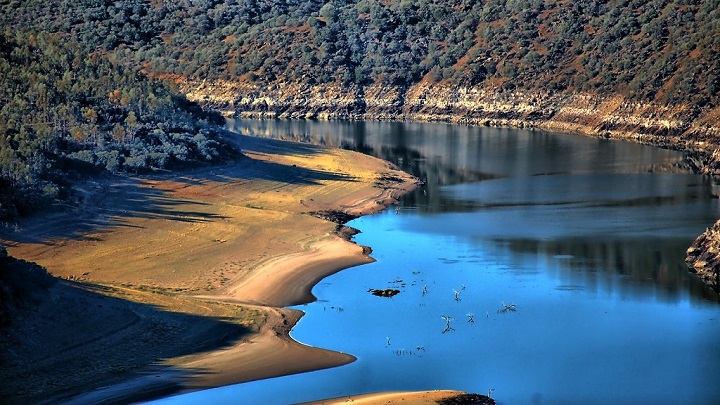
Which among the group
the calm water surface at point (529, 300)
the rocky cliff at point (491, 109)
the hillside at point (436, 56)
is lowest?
the calm water surface at point (529, 300)

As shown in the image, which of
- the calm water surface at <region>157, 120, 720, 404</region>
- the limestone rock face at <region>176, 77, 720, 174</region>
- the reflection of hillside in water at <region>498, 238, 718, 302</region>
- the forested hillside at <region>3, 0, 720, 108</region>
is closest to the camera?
the calm water surface at <region>157, 120, 720, 404</region>

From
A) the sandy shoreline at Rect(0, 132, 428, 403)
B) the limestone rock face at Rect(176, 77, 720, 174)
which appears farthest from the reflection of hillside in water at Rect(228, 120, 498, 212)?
the limestone rock face at Rect(176, 77, 720, 174)

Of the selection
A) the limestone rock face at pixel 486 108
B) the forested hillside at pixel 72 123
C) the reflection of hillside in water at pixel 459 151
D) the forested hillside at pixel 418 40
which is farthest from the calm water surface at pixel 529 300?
the forested hillside at pixel 418 40

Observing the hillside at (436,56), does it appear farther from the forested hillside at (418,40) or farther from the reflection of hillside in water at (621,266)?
the reflection of hillside in water at (621,266)


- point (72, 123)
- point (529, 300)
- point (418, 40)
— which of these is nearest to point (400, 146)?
point (72, 123)

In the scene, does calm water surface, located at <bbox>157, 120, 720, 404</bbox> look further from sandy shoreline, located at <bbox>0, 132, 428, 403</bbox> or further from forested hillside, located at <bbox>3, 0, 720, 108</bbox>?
forested hillside, located at <bbox>3, 0, 720, 108</bbox>

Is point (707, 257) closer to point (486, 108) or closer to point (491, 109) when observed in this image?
point (491, 109)
